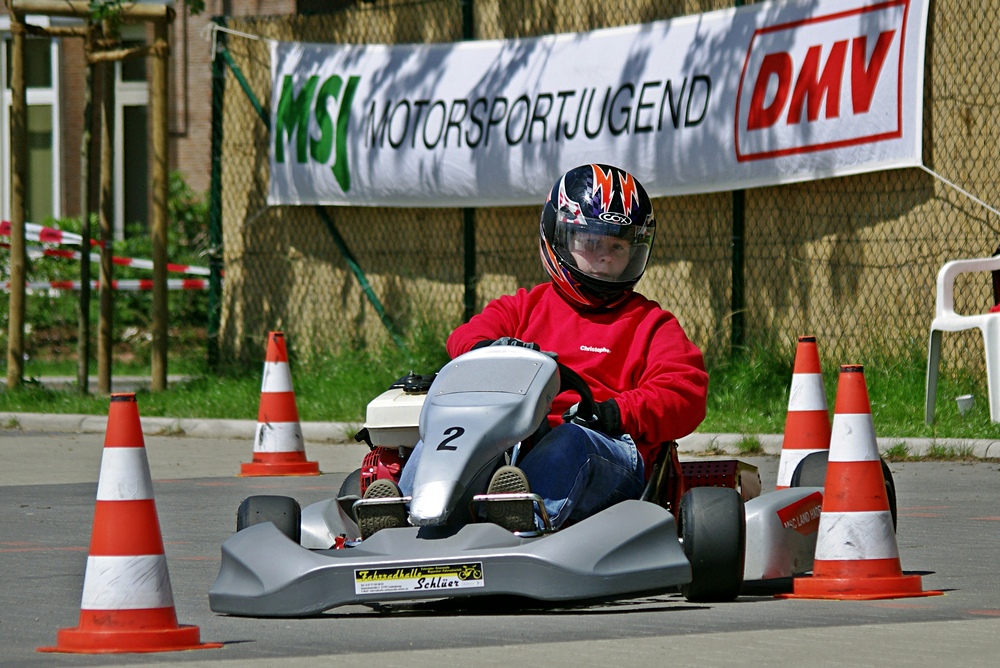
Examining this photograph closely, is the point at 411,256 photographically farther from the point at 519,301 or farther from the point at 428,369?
the point at 519,301

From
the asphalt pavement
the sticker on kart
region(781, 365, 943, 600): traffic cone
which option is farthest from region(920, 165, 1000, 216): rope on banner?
the sticker on kart

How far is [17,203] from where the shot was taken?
1464 cm

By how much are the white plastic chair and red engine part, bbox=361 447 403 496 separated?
542cm

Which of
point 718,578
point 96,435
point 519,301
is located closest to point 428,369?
point 96,435

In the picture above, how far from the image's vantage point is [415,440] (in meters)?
6.04

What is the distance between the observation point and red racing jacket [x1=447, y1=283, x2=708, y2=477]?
583 cm

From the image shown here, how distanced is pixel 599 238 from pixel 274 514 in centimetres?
145

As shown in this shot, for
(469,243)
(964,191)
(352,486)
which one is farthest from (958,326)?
(352,486)

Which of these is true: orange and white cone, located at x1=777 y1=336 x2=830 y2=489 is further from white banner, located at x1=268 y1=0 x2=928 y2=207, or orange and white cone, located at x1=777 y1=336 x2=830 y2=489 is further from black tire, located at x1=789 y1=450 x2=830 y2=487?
white banner, located at x1=268 y1=0 x2=928 y2=207

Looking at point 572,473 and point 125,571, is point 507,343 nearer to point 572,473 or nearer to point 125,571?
point 572,473

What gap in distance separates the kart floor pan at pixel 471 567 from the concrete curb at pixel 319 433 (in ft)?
17.6

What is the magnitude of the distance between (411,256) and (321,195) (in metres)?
1.04

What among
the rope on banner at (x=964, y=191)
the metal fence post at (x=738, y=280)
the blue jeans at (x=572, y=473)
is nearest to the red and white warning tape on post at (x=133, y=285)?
the metal fence post at (x=738, y=280)

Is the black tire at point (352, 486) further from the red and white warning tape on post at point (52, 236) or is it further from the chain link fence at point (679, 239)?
the red and white warning tape on post at point (52, 236)
